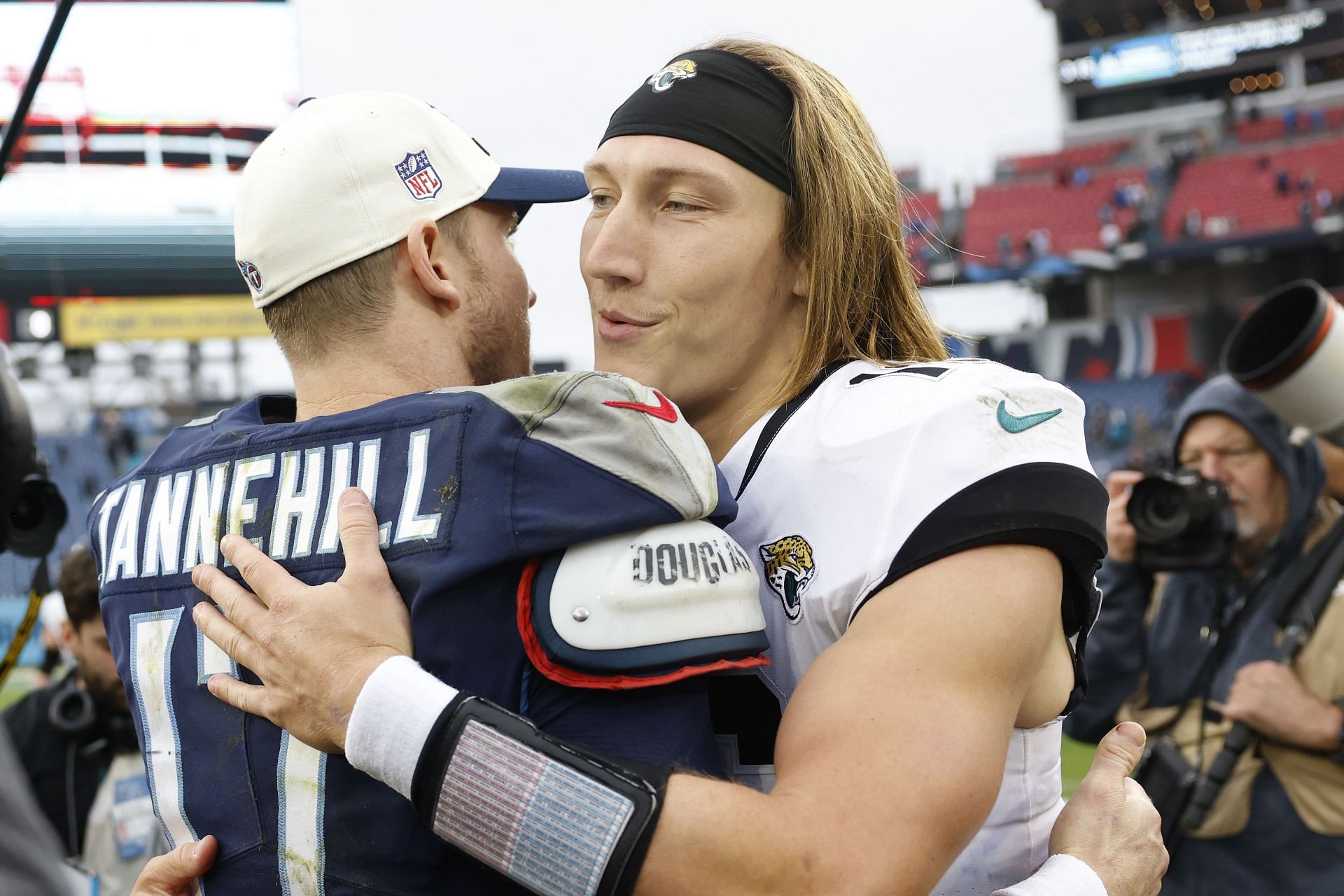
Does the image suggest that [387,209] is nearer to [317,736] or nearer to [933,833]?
[317,736]

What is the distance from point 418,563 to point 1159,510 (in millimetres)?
3000

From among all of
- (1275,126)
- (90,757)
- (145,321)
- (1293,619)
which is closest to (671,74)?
(1293,619)

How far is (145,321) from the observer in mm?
24828

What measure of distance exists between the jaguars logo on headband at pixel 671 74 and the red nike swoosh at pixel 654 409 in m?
0.79

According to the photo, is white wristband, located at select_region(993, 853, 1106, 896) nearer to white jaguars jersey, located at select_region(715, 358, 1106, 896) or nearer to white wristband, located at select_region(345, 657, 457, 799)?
white jaguars jersey, located at select_region(715, 358, 1106, 896)

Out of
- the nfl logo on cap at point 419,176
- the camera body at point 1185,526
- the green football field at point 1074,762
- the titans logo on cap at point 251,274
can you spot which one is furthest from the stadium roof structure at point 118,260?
the nfl logo on cap at point 419,176

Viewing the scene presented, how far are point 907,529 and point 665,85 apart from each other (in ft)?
3.21

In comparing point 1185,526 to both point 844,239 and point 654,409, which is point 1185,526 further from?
point 654,409

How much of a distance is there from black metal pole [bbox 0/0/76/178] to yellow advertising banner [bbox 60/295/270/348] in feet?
77.4

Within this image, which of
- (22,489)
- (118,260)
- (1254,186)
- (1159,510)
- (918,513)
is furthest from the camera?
(1254,186)

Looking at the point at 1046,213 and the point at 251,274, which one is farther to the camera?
the point at 1046,213

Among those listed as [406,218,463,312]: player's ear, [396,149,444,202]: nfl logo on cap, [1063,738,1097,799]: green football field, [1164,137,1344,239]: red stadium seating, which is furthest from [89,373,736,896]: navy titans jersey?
[1164,137,1344,239]: red stadium seating

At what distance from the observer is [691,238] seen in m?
2.07

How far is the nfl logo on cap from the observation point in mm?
1836
